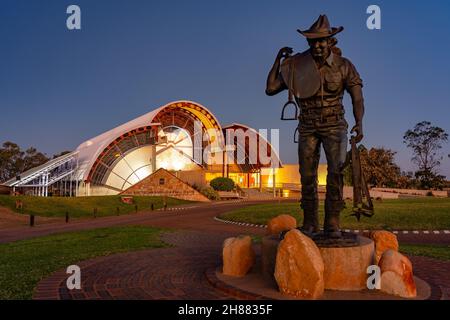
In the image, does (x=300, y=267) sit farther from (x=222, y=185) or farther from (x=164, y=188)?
(x=222, y=185)

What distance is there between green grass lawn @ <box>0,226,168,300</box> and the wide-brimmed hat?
505 cm

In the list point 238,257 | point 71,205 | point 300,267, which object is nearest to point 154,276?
point 238,257

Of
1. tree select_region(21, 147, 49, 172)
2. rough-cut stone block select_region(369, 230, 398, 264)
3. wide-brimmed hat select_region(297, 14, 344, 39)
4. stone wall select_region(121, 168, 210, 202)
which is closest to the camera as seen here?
wide-brimmed hat select_region(297, 14, 344, 39)

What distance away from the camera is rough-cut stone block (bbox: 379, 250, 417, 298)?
454 cm

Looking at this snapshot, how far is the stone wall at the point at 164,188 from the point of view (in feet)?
117

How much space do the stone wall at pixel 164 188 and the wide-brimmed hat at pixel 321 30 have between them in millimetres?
32056

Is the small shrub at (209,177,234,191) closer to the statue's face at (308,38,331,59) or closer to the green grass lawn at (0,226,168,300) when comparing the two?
the green grass lawn at (0,226,168,300)

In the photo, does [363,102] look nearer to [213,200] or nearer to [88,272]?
[88,272]

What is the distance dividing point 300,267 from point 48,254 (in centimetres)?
630

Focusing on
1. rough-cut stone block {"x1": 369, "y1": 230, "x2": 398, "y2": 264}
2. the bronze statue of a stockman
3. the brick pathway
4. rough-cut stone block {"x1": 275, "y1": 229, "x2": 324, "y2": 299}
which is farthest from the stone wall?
rough-cut stone block {"x1": 275, "y1": 229, "x2": 324, "y2": 299}

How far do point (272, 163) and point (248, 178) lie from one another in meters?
4.62
